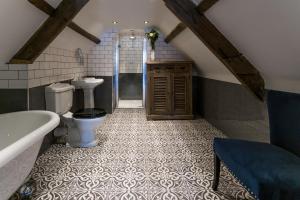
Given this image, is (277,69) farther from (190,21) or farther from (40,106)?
(40,106)

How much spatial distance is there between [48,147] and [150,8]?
2665 mm

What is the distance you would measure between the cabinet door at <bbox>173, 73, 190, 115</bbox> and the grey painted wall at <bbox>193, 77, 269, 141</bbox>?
0.40m

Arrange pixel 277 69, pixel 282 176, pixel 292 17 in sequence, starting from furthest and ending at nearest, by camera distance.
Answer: pixel 277 69 → pixel 292 17 → pixel 282 176

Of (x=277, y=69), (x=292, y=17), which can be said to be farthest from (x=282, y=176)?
(x=277, y=69)

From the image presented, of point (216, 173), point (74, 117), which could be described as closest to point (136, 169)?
point (216, 173)

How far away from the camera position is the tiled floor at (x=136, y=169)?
2207 mm

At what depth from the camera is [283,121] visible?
2.08 meters

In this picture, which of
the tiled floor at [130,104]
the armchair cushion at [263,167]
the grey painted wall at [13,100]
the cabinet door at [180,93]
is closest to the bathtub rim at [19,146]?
the grey painted wall at [13,100]

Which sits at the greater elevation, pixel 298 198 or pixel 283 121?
pixel 283 121

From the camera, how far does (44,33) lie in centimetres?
286

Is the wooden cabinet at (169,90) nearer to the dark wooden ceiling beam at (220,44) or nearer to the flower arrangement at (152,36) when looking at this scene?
the flower arrangement at (152,36)

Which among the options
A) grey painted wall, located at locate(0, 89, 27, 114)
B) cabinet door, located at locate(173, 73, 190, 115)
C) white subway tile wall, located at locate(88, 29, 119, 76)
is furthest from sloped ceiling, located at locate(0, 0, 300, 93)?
white subway tile wall, located at locate(88, 29, 119, 76)

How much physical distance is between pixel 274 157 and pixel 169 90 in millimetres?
3401

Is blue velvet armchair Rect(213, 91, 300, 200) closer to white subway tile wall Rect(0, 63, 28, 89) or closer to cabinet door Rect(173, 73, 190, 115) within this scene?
Result: white subway tile wall Rect(0, 63, 28, 89)
